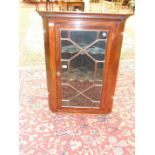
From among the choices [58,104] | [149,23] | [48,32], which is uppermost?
[149,23]

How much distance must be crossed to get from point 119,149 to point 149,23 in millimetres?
1054

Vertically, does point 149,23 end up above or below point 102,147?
above

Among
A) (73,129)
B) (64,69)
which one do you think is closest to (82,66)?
(64,69)

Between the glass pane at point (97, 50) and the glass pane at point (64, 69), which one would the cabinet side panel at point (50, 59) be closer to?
the glass pane at point (64, 69)

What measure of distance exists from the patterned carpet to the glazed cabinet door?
13cm

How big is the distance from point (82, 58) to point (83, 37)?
0.19 meters

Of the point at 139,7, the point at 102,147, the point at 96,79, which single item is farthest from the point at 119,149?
the point at 139,7

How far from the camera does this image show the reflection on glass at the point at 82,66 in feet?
5.94

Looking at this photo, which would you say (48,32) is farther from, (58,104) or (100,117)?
(100,117)

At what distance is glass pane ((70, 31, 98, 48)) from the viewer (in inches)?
70.3

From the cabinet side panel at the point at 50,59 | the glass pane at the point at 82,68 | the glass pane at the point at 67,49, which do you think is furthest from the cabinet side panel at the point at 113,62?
the cabinet side panel at the point at 50,59

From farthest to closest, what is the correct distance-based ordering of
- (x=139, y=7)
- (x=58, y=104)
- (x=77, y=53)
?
1. (x=58, y=104)
2. (x=77, y=53)
3. (x=139, y=7)

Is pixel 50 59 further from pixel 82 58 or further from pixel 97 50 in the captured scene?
pixel 97 50

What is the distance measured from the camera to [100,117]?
7.17 feet
